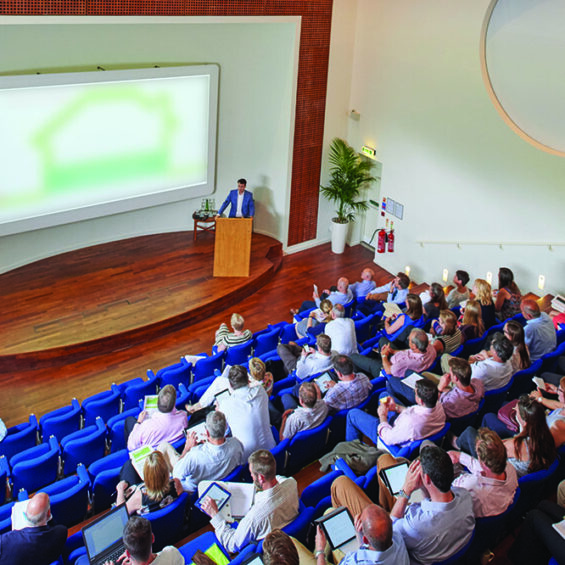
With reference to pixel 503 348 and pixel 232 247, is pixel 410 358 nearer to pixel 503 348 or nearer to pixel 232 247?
pixel 503 348

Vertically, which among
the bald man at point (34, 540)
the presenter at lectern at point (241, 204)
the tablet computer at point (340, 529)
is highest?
the presenter at lectern at point (241, 204)

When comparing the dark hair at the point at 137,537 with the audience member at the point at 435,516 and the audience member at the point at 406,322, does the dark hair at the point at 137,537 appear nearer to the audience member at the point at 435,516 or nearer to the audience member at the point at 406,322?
the audience member at the point at 435,516

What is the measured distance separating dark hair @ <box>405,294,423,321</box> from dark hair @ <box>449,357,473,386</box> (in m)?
1.73

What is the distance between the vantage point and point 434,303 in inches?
298

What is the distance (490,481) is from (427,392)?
88cm

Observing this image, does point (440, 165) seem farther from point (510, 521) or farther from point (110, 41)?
point (510, 521)

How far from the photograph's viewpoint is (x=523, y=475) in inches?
179

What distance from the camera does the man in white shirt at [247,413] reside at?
16.3ft

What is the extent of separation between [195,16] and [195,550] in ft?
21.9

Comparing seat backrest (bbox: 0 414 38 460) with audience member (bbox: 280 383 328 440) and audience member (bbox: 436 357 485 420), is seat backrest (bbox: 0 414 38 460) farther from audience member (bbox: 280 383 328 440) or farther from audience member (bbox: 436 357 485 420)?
audience member (bbox: 436 357 485 420)

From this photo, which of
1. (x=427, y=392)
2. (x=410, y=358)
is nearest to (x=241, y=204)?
(x=410, y=358)

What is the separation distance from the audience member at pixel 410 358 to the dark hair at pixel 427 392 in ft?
3.80

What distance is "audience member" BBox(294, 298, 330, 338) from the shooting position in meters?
7.32

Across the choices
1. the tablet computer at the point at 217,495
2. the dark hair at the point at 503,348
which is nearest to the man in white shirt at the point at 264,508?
the tablet computer at the point at 217,495
